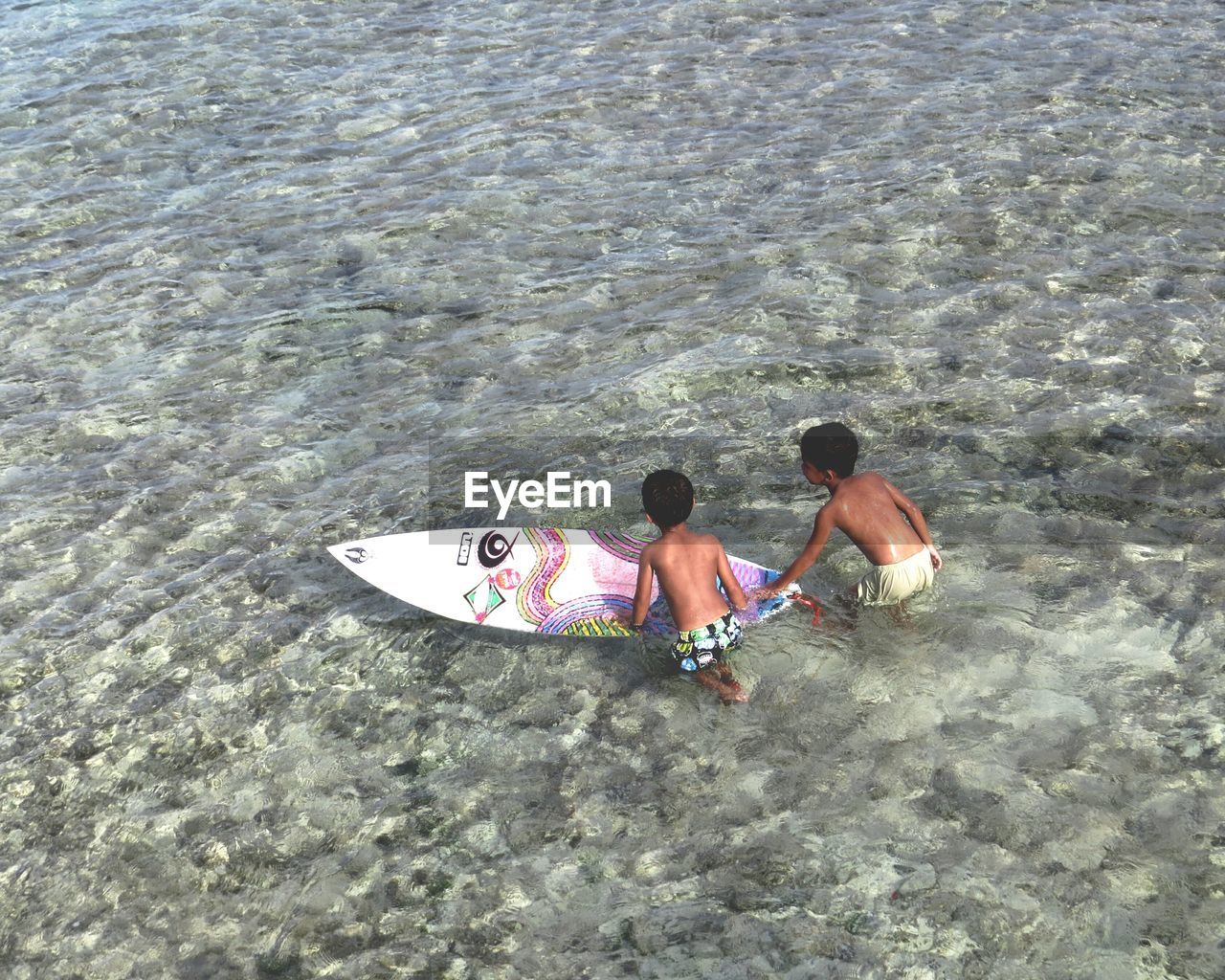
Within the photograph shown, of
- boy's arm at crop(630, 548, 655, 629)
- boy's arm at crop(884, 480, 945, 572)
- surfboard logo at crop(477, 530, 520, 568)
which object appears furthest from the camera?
surfboard logo at crop(477, 530, 520, 568)

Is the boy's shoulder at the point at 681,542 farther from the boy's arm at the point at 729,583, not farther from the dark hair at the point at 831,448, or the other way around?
the dark hair at the point at 831,448

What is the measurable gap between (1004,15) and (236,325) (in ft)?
35.2

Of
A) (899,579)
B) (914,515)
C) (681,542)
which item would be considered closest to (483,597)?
(681,542)

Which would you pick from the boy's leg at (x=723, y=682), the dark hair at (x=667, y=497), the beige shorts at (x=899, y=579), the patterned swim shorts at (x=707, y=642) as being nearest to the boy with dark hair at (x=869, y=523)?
the beige shorts at (x=899, y=579)

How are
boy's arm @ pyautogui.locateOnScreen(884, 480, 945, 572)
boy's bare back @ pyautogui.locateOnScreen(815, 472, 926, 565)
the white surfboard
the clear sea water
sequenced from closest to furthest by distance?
the clear sea water < boy's bare back @ pyautogui.locateOnScreen(815, 472, 926, 565) < boy's arm @ pyautogui.locateOnScreen(884, 480, 945, 572) < the white surfboard

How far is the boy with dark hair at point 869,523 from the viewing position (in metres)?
6.50

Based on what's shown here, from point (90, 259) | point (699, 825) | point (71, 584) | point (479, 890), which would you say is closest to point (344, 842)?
point (479, 890)

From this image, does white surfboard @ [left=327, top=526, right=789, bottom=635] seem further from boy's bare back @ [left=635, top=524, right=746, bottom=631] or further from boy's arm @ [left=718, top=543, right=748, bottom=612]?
boy's bare back @ [left=635, top=524, right=746, bottom=631]

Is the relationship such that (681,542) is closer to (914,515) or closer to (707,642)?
(707,642)

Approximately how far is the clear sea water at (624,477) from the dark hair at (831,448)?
0.95m

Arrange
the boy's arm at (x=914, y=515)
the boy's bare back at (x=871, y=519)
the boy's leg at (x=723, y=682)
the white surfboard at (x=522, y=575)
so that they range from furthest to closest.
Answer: the white surfboard at (x=522, y=575) → the boy's arm at (x=914, y=515) → the boy's bare back at (x=871, y=519) → the boy's leg at (x=723, y=682)

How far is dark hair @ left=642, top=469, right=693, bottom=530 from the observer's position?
6137 millimetres

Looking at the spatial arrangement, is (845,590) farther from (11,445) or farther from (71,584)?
(11,445)

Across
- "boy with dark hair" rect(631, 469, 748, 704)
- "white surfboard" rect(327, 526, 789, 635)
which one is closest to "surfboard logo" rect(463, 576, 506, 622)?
"white surfboard" rect(327, 526, 789, 635)
